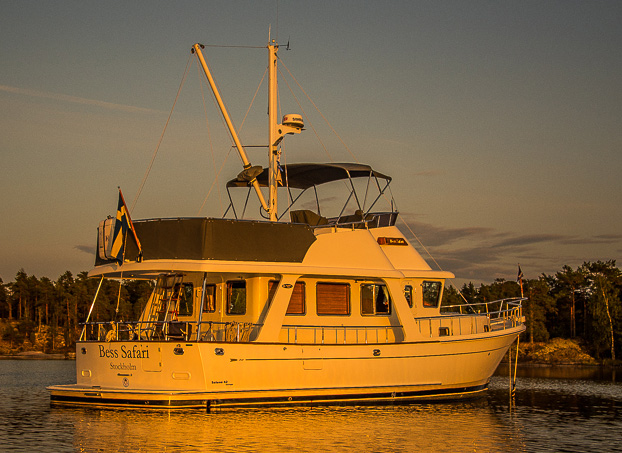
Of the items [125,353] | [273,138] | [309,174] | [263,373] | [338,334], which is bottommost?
[263,373]

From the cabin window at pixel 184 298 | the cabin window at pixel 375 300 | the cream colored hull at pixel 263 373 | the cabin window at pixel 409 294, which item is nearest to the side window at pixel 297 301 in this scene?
the cream colored hull at pixel 263 373

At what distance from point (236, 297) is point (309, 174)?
Result: 4.49 m

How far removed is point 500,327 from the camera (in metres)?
23.5

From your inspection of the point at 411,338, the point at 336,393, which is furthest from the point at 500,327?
the point at 336,393

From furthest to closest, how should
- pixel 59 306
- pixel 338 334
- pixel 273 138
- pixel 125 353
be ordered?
pixel 59 306 → pixel 273 138 → pixel 338 334 → pixel 125 353

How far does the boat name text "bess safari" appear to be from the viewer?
56.6ft

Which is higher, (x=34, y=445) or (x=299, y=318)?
(x=299, y=318)

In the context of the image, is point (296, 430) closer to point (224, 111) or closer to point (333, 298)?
A: point (333, 298)

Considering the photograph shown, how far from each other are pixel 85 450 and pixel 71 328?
63.6m

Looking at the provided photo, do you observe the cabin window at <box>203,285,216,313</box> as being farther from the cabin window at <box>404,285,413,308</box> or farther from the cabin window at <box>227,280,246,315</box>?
the cabin window at <box>404,285,413,308</box>

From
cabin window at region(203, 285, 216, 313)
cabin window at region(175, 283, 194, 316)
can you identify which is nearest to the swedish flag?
cabin window at region(175, 283, 194, 316)

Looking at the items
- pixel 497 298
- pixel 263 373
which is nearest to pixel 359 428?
pixel 263 373

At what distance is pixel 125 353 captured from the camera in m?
17.5

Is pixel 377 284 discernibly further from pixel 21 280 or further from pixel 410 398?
pixel 21 280
